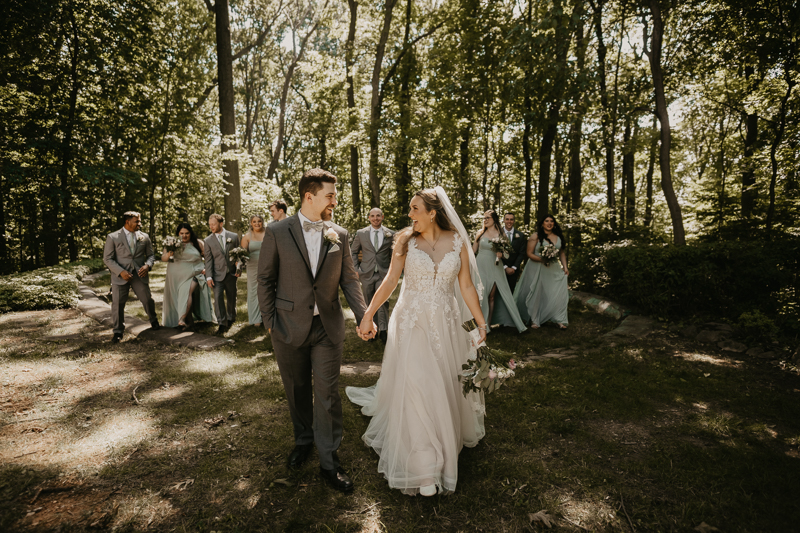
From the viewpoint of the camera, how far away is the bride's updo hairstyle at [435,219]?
12.8ft

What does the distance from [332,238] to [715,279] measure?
7800mm

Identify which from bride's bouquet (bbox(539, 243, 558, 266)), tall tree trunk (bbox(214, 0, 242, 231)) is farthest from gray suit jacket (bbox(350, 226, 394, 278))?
tall tree trunk (bbox(214, 0, 242, 231))

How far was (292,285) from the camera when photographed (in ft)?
11.5

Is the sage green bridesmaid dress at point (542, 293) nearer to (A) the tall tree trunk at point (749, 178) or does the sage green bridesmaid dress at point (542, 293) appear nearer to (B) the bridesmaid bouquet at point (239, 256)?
(B) the bridesmaid bouquet at point (239, 256)

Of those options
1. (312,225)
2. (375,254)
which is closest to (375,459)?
(312,225)

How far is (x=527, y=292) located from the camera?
9.28 metres

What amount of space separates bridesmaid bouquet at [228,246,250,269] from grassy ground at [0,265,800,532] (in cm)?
260

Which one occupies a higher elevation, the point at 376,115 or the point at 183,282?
the point at 376,115

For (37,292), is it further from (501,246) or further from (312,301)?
(501,246)

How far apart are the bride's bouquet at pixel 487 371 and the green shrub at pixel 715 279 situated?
19.9ft

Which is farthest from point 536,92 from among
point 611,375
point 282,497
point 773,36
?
point 282,497

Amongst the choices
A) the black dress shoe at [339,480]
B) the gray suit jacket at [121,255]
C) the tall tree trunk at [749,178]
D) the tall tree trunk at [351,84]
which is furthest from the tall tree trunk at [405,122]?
the black dress shoe at [339,480]

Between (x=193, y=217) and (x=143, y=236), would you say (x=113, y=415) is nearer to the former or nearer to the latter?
(x=143, y=236)

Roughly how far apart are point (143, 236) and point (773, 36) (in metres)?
13.4
